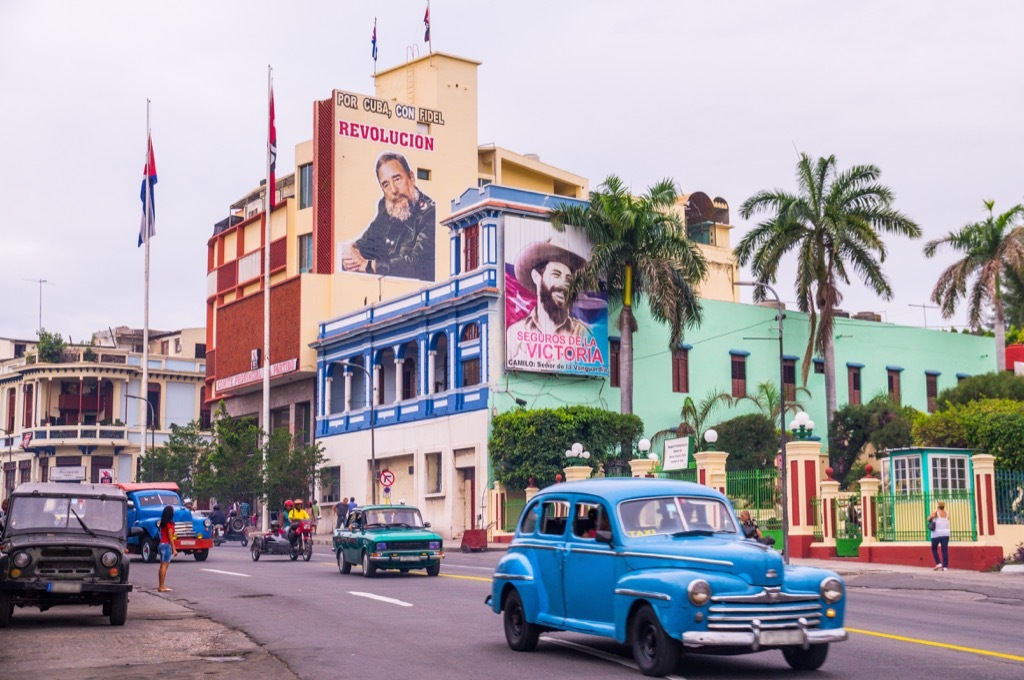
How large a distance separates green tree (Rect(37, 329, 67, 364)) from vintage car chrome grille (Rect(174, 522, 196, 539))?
58.2 metres

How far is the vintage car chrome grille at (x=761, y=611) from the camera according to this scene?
11.8 metres

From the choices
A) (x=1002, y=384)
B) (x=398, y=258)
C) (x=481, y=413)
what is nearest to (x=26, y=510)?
(x=481, y=413)

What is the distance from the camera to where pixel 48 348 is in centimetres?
9044

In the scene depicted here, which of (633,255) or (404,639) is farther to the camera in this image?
(633,255)

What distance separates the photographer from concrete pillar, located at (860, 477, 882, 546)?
3531cm

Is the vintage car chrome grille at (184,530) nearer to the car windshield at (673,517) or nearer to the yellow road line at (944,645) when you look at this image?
the yellow road line at (944,645)

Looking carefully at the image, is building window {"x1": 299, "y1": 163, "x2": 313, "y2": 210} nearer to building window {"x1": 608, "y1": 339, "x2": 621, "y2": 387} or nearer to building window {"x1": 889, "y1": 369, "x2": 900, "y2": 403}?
building window {"x1": 608, "y1": 339, "x2": 621, "y2": 387}

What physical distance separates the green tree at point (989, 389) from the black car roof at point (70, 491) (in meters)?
38.3

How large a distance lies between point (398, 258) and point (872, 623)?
178 feet

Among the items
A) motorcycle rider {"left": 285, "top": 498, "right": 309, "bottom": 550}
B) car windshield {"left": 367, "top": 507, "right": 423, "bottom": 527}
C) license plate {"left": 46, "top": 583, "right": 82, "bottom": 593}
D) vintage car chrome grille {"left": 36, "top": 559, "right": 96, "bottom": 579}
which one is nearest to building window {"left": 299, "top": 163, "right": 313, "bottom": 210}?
motorcycle rider {"left": 285, "top": 498, "right": 309, "bottom": 550}

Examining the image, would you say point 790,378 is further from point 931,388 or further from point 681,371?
point 931,388

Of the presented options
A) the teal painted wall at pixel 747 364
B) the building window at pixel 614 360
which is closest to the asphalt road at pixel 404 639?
the teal painted wall at pixel 747 364

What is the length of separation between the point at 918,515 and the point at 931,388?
3398 cm

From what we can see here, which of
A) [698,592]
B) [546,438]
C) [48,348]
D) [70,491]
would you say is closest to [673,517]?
[698,592]
